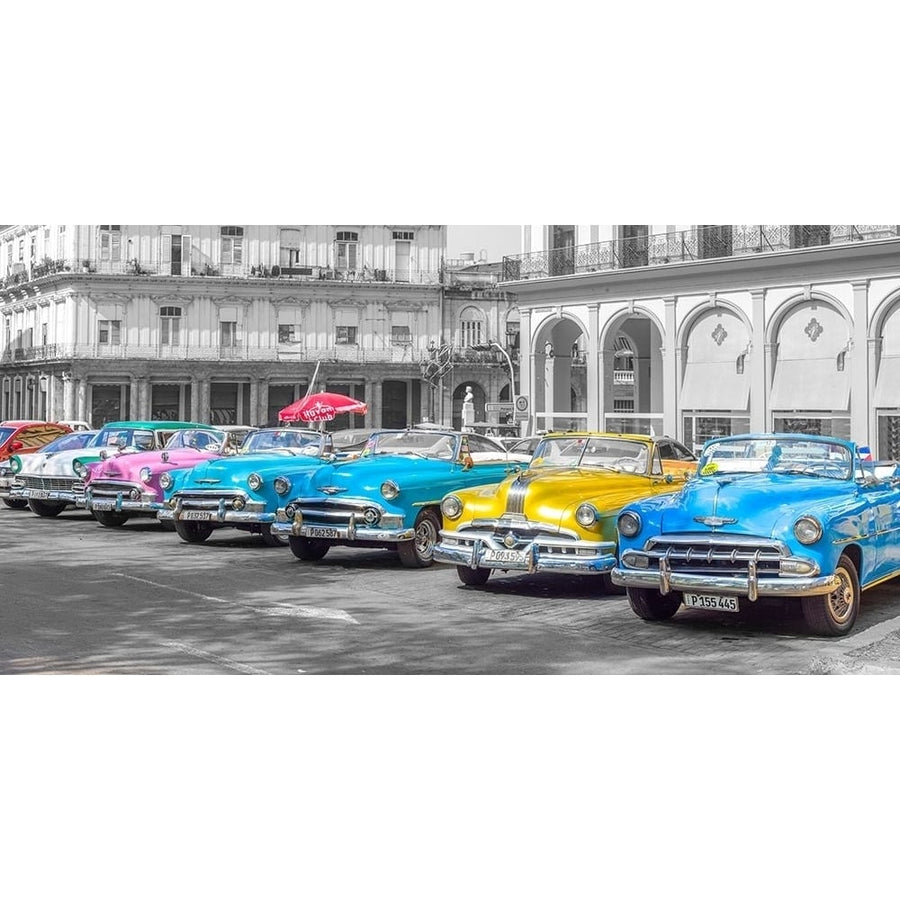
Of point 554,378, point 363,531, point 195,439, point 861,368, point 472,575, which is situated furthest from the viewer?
point 554,378

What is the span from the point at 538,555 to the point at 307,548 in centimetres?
377

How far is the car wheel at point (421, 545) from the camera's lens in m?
13.0

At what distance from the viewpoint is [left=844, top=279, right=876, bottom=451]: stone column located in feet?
89.0

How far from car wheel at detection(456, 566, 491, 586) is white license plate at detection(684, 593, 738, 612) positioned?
2.87m

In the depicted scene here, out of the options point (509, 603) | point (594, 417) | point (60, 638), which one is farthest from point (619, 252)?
point (60, 638)

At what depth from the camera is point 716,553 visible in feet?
29.7

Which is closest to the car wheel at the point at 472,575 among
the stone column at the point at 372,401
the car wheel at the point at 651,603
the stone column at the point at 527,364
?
the car wheel at the point at 651,603

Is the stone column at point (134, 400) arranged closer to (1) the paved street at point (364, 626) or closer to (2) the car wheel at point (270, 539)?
(2) the car wheel at point (270, 539)

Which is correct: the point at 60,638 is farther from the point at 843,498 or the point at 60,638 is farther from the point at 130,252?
the point at 130,252

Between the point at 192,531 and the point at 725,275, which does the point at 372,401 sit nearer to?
the point at 725,275

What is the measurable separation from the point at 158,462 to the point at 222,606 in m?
7.52

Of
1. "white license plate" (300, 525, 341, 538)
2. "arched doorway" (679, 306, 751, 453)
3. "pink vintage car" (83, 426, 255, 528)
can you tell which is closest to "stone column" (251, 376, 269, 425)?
"arched doorway" (679, 306, 751, 453)

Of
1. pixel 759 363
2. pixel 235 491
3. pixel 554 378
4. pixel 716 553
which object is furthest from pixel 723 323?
pixel 716 553

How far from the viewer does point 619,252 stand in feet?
105
